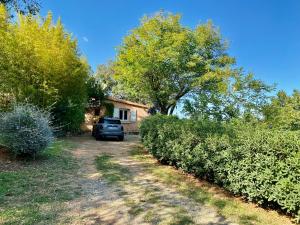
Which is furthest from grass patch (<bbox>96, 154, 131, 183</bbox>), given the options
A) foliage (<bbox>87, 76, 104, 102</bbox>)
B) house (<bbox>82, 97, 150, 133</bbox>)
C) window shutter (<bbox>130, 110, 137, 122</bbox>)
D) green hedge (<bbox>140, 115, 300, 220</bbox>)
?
window shutter (<bbox>130, 110, 137, 122</bbox>)

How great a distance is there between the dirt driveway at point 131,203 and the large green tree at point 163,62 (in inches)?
499

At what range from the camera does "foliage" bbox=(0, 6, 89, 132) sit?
1630 cm

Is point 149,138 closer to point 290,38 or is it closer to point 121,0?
point 121,0

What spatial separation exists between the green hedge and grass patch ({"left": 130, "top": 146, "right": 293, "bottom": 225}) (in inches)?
8.5

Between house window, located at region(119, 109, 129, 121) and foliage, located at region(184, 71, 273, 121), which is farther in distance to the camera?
house window, located at region(119, 109, 129, 121)

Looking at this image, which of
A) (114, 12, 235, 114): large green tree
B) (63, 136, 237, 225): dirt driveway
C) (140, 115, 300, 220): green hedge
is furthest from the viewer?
(114, 12, 235, 114): large green tree

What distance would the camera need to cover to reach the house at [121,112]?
89.5ft

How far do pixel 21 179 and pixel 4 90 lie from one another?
1024 cm

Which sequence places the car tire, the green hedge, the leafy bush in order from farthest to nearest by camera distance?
the car tire
the leafy bush
the green hedge

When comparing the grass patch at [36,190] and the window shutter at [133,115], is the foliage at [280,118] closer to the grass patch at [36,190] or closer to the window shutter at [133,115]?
the grass patch at [36,190]

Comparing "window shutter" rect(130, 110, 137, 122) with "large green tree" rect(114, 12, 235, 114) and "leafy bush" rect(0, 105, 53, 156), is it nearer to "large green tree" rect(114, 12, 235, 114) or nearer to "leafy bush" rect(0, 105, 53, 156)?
"large green tree" rect(114, 12, 235, 114)

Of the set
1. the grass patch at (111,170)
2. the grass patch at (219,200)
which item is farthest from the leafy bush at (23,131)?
the grass patch at (219,200)

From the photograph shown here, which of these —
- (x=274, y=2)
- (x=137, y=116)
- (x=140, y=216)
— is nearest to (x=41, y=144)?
(x=140, y=216)

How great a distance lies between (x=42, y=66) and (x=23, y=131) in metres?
8.97
